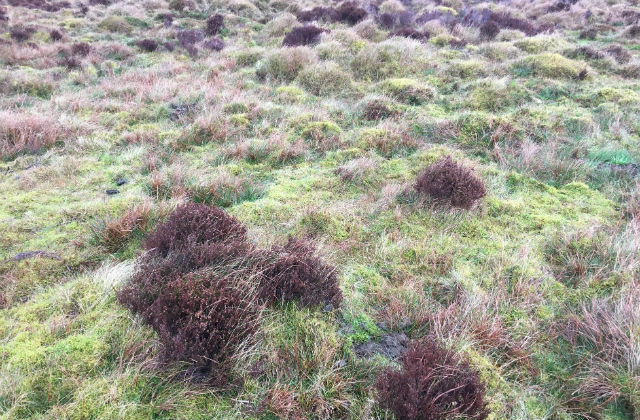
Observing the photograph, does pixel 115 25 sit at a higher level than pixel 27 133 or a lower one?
higher

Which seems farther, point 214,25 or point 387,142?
point 214,25

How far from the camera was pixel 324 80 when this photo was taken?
8.96 m

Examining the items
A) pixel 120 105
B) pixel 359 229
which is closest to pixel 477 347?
pixel 359 229

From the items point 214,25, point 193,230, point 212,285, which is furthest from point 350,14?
point 212,285

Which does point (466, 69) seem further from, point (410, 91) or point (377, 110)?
point (377, 110)

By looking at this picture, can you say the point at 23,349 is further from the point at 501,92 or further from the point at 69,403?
the point at 501,92

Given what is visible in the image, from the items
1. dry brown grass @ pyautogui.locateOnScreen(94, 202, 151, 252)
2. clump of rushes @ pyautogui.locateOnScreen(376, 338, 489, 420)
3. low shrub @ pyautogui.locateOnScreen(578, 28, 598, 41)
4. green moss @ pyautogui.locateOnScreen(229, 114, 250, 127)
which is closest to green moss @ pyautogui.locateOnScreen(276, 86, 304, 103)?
green moss @ pyautogui.locateOnScreen(229, 114, 250, 127)

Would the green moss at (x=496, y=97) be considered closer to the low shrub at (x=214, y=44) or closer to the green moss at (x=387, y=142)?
the green moss at (x=387, y=142)

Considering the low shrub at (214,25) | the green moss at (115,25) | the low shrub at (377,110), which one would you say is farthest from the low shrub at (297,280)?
the green moss at (115,25)

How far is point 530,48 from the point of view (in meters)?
10.7

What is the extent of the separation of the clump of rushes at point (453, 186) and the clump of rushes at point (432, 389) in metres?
2.34

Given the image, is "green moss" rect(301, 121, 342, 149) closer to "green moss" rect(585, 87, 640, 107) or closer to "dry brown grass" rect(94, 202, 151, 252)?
"dry brown grass" rect(94, 202, 151, 252)

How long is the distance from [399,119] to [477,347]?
5005mm

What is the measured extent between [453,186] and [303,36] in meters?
9.58
